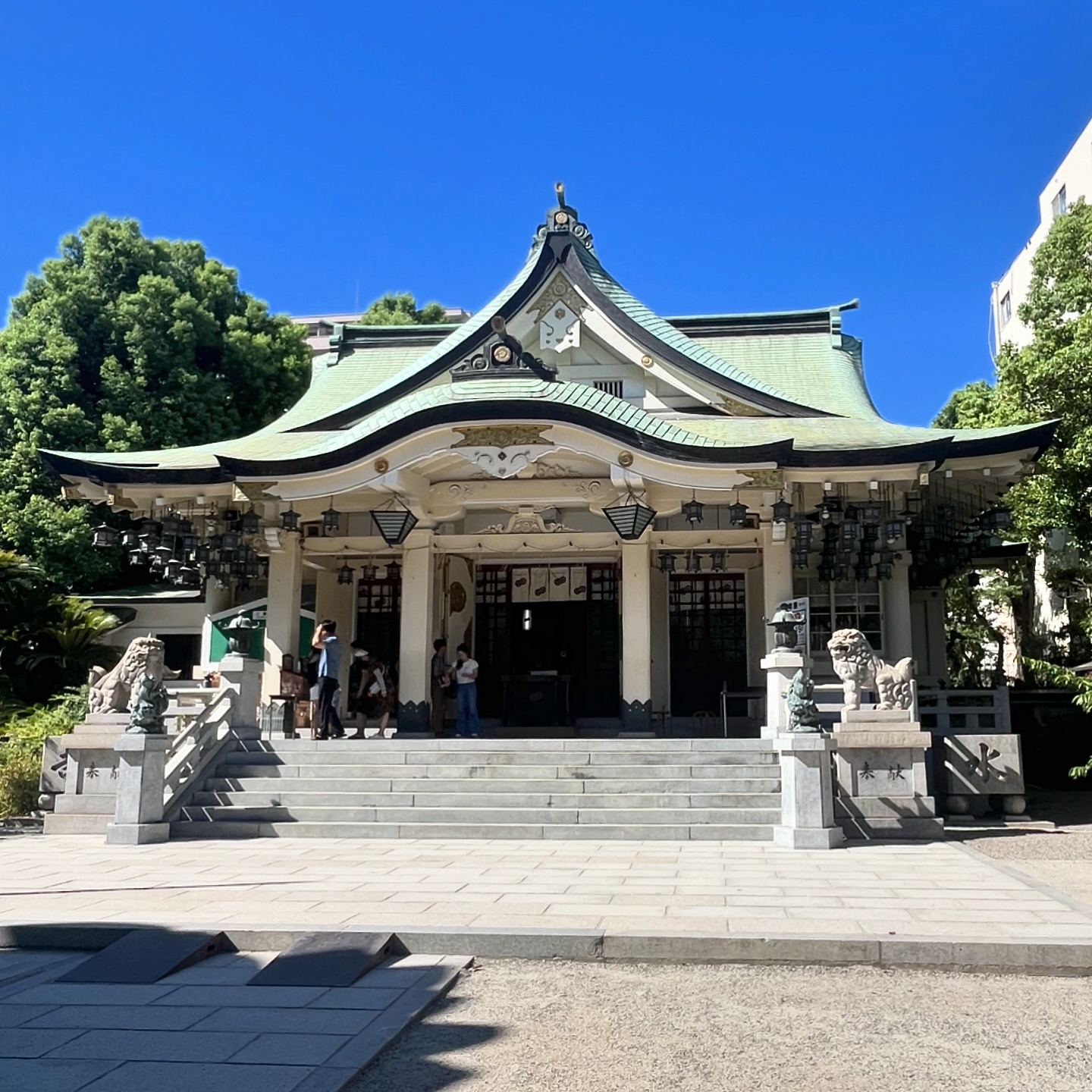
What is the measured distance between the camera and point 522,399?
45.5ft

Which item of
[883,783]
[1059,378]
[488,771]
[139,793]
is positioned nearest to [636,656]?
[488,771]

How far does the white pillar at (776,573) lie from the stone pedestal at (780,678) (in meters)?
2.14

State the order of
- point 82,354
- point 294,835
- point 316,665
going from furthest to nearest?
point 82,354
point 316,665
point 294,835

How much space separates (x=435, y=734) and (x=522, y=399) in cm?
569

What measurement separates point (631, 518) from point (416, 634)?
3909 millimetres

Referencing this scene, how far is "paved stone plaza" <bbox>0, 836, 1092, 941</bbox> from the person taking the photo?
638 centimetres

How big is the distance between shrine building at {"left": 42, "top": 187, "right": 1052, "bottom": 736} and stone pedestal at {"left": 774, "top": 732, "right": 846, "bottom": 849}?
16.2 ft

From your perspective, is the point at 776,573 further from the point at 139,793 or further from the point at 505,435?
the point at 139,793

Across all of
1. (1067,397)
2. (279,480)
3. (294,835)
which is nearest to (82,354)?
(279,480)

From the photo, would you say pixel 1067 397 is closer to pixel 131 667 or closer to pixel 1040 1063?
pixel 1040 1063

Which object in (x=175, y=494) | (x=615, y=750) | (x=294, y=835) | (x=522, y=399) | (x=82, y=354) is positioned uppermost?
(x=82, y=354)

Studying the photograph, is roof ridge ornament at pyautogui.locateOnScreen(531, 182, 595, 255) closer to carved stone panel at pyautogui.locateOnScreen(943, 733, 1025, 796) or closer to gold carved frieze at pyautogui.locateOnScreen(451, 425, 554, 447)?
gold carved frieze at pyautogui.locateOnScreen(451, 425, 554, 447)

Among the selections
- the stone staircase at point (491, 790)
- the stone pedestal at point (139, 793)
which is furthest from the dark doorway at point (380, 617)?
the stone pedestal at point (139, 793)

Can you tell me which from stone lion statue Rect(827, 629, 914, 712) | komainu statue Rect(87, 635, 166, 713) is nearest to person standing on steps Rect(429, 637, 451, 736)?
komainu statue Rect(87, 635, 166, 713)
